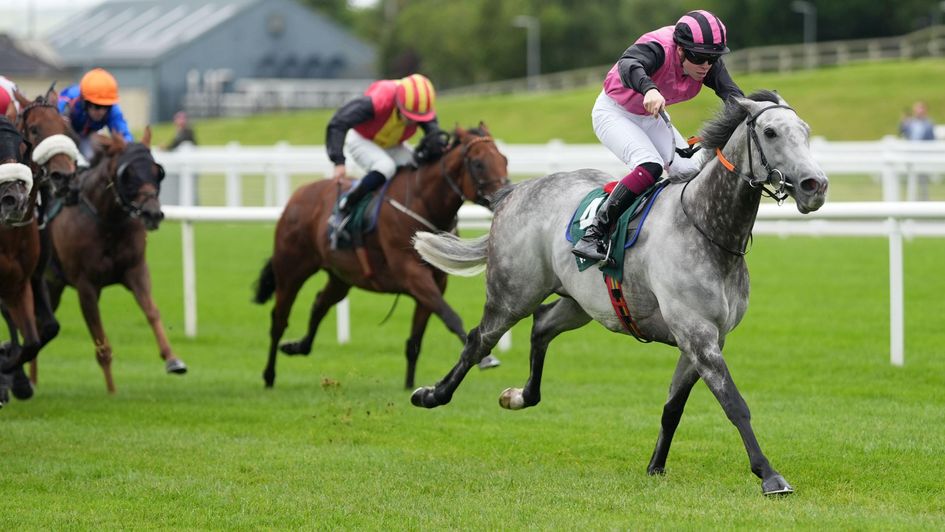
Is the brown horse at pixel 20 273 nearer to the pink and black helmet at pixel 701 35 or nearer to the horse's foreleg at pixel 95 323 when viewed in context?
the horse's foreleg at pixel 95 323

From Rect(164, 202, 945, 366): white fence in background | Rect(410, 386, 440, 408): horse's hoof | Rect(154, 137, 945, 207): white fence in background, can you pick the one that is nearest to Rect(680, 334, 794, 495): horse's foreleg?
Rect(410, 386, 440, 408): horse's hoof

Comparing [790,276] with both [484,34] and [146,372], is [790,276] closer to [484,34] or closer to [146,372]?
[146,372]

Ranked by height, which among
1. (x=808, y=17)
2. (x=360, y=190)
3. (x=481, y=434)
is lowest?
(x=481, y=434)

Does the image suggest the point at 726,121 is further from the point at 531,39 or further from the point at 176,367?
the point at 531,39

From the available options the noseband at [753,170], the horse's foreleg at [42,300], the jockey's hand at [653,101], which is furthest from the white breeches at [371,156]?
the noseband at [753,170]

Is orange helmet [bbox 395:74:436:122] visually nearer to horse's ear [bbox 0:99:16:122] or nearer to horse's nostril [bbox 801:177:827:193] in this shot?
horse's ear [bbox 0:99:16:122]

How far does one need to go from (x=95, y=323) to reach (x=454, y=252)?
11.3 ft

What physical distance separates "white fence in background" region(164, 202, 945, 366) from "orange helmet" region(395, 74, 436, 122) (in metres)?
1.10

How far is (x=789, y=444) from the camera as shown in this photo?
7.18m

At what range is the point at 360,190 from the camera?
9953 millimetres

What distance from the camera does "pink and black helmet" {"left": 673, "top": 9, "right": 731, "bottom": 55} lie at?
6406 mm

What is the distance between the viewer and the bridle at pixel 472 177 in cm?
942

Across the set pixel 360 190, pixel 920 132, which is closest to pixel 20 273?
pixel 360 190

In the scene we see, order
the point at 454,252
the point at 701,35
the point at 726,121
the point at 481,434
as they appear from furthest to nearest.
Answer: the point at 481,434 < the point at 454,252 < the point at 701,35 < the point at 726,121
